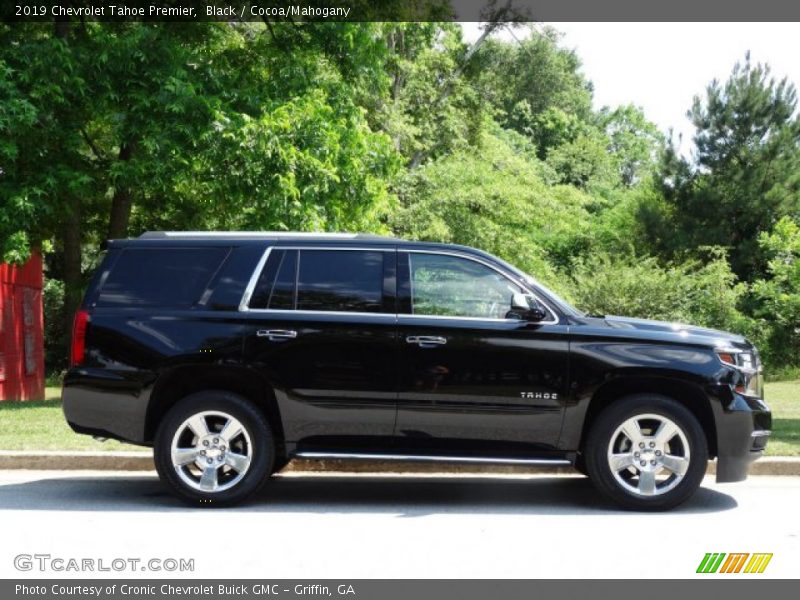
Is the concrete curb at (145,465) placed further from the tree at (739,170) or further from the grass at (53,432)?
the tree at (739,170)

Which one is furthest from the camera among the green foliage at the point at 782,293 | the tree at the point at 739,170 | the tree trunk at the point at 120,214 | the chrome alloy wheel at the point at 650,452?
the tree at the point at 739,170

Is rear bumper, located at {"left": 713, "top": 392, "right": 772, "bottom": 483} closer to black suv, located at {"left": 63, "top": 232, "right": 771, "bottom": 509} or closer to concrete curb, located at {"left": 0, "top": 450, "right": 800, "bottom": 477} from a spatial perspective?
black suv, located at {"left": 63, "top": 232, "right": 771, "bottom": 509}

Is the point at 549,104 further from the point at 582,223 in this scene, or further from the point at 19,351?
the point at 19,351

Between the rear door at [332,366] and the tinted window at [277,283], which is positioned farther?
the tinted window at [277,283]

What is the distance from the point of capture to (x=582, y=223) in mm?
45094

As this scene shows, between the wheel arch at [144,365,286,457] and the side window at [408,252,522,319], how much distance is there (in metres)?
1.29

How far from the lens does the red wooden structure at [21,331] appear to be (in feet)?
71.3

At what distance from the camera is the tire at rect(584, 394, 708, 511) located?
8.71m

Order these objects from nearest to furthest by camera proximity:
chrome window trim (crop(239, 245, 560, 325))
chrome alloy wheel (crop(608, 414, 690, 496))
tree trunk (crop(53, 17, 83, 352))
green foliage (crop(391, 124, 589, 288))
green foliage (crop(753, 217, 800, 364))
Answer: chrome alloy wheel (crop(608, 414, 690, 496)), chrome window trim (crop(239, 245, 560, 325)), tree trunk (crop(53, 17, 83, 352)), green foliage (crop(753, 217, 800, 364)), green foliage (crop(391, 124, 589, 288))

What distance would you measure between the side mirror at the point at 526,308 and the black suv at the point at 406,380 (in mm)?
13

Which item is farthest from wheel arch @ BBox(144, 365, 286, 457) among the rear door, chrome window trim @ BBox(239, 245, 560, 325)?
chrome window trim @ BBox(239, 245, 560, 325)

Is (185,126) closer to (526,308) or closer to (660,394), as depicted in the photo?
(526,308)

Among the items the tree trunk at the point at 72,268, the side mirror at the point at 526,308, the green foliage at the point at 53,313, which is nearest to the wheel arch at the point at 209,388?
the side mirror at the point at 526,308

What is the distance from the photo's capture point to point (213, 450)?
347 inches
